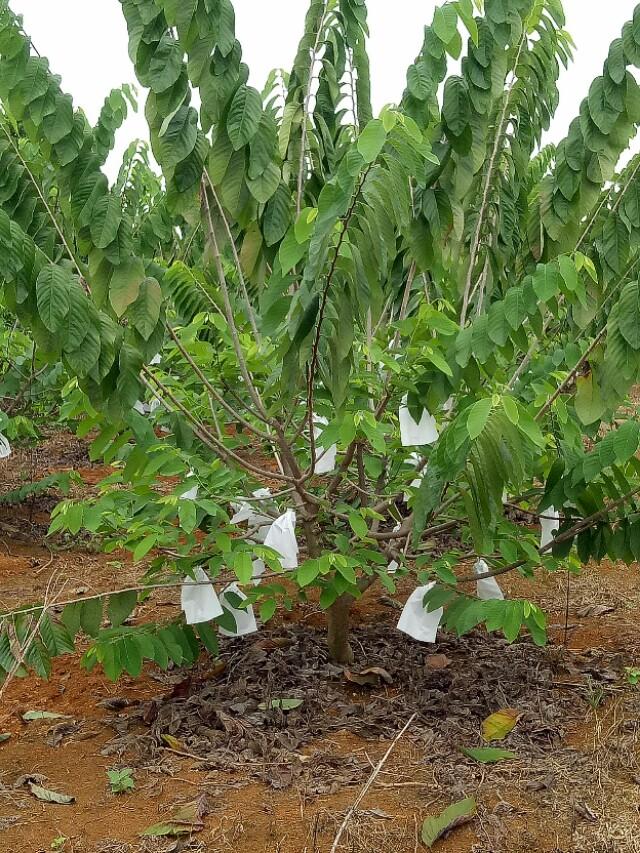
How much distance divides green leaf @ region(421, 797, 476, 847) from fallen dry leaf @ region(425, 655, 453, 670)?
1.04 meters

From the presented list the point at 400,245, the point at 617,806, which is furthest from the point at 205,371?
the point at 617,806

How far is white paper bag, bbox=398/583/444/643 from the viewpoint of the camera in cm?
312

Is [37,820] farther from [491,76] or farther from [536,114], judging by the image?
[536,114]

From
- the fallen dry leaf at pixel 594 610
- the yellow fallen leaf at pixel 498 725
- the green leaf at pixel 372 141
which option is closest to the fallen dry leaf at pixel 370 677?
the yellow fallen leaf at pixel 498 725

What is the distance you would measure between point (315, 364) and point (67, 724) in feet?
6.07

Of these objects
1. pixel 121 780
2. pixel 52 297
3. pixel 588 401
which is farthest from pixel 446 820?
pixel 52 297

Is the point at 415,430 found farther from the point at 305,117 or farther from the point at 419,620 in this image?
the point at 305,117

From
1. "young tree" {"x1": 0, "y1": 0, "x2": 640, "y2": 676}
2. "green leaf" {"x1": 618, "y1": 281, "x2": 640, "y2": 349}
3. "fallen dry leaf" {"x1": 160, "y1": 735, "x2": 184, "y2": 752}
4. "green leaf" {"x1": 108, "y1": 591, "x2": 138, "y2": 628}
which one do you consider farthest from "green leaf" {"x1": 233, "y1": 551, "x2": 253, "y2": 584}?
"green leaf" {"x1": 618, "y1": 281, "x2": 640, "y2": 349}

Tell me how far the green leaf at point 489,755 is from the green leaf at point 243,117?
2001 millimetres

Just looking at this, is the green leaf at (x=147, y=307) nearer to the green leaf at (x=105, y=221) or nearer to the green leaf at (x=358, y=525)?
the green leaf at (x=105, y=221)

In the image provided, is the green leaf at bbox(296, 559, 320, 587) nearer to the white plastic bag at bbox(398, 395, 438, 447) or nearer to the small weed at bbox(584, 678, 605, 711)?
the white plastic bag at bbox(398, 395, 438, 447)

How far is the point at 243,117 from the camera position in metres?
2.18

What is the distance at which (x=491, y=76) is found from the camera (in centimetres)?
254

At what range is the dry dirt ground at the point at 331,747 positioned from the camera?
247cm
